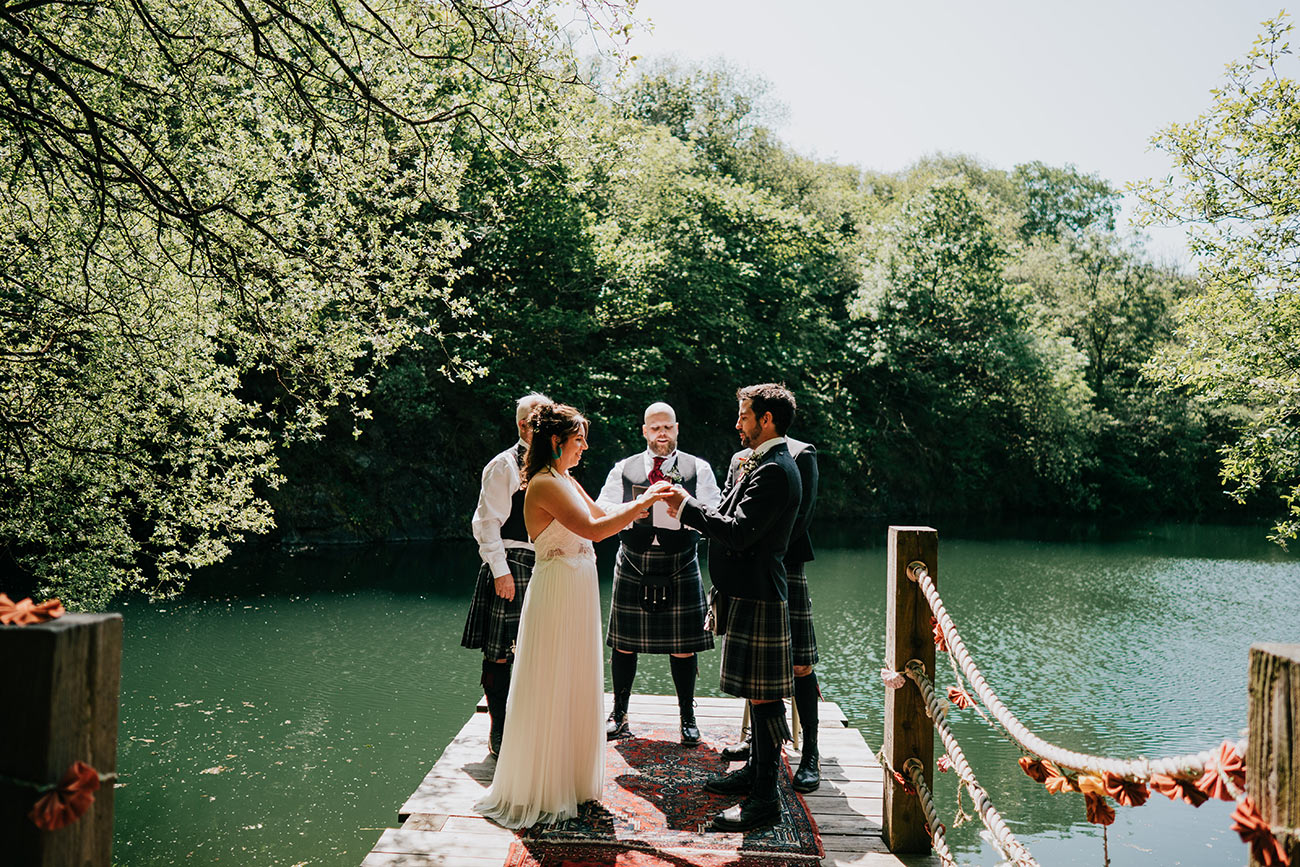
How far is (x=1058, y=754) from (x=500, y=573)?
9.44 feet

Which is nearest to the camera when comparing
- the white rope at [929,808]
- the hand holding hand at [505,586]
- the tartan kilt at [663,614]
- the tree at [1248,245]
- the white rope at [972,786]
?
the white rope at [972,786]

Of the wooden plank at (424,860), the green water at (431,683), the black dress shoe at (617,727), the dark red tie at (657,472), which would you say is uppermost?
the dark red tie at (657,472)

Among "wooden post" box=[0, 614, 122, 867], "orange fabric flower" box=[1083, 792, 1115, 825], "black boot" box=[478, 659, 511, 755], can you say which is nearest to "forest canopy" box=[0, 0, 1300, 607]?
"black boot" box=[478, 659, 511, 755]

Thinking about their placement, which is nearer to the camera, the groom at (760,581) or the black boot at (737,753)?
the groom at (760,581)

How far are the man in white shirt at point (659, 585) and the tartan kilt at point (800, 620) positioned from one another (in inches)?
23.7

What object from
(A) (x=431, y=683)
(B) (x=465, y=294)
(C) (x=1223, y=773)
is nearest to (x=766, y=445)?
(C) (x=1223, y=773)

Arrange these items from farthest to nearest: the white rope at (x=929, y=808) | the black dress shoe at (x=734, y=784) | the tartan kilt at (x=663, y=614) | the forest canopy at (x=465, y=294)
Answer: the forest canopy at (x=465, y=294), the tartan kilt at (x=663, y=614), the black dress shoe at (x=734, y=784), the white rope at (x=929, y=808)

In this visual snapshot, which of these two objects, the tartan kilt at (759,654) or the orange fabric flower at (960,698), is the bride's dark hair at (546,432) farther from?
the orange fabric flower at (960,698)

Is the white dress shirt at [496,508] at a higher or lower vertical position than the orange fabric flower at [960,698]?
higher

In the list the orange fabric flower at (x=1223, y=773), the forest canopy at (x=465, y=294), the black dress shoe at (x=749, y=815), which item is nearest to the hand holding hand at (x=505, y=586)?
the black dress shoe at (x=749, y=815)

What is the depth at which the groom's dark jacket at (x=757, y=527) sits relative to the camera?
356cm

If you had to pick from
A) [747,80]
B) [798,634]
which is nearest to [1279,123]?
[798,634]

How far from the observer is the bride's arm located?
12.2ft

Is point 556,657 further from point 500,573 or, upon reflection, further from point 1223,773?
point 1223,773
